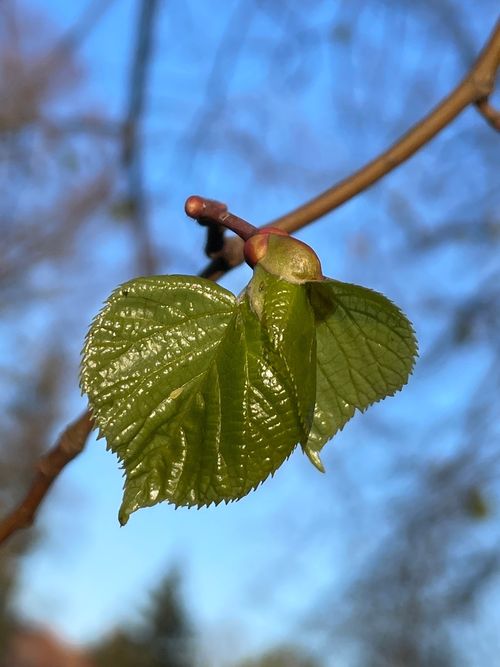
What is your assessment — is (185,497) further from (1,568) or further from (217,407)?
(1,568)

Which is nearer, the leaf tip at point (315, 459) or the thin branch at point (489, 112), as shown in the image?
the leaf tip at point (315, 459)

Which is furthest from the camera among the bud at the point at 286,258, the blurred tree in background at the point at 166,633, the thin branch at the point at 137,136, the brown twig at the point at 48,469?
the blurred tree in background at the point at 166,633

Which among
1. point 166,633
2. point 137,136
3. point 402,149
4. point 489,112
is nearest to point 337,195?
point 402,149

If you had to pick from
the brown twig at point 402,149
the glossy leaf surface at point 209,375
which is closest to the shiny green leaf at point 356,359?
the glossy leaf surface at point 209,375

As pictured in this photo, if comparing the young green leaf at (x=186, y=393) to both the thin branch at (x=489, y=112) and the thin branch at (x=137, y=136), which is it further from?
the thin branch at (x=137, y=136)

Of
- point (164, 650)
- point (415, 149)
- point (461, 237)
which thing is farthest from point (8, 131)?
point (164, 650)

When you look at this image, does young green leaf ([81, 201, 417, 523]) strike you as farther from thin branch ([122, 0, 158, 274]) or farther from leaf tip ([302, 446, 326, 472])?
thin branch ([122, 0, 158, 274])
